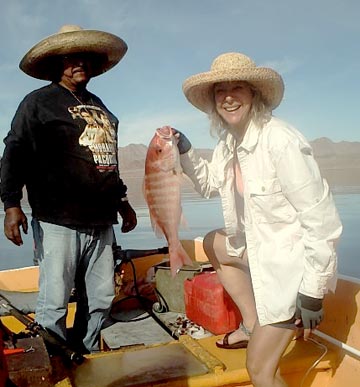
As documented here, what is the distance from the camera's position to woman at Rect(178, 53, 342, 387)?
2.65 meters

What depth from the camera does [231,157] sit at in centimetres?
326

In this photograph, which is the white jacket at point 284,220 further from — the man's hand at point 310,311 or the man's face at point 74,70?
the man's face at point 74,70

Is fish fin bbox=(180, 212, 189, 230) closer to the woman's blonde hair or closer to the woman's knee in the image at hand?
the woman's knee

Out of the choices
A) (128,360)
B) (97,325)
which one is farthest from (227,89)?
(97,325)

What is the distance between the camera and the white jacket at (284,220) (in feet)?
8.65

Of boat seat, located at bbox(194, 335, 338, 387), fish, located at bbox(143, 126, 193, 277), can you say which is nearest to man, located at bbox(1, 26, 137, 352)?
fish, located at bbox(143, 126, 193, 277)

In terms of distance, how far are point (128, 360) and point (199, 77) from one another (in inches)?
71.1

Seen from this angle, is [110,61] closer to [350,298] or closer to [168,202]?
[168,202]

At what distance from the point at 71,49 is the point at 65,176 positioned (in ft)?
3.01

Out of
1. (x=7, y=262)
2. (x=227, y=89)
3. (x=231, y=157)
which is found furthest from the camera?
(x=7, y=262)

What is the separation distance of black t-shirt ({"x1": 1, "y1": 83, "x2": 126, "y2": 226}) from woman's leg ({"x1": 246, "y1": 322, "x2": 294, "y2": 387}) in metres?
1.50

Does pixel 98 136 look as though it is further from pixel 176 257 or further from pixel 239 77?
pixel 239 77

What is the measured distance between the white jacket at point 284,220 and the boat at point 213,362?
555 millimetres

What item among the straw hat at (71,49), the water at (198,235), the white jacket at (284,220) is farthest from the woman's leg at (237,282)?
the water at (198,235)
